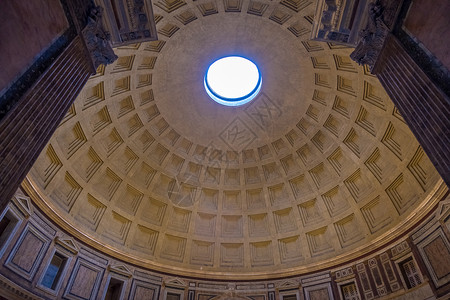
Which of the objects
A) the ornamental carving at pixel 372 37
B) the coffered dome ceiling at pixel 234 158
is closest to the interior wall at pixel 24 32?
the coffered dome ceiling at pixel 234 158

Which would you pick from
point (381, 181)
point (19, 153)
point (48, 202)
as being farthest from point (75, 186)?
point (381, 181)

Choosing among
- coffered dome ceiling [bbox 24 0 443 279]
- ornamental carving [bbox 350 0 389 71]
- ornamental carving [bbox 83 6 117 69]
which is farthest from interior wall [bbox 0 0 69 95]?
ornamental carving [bbox 350 0 389 71]

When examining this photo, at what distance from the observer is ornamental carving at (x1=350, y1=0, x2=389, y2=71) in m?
8.55

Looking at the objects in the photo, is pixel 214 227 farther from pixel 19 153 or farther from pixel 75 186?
pixel 19 153

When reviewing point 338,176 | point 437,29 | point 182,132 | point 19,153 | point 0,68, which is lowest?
point 19,153

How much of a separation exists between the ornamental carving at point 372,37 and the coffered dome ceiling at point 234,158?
20.3ft

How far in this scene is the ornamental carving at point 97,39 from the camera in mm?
8633

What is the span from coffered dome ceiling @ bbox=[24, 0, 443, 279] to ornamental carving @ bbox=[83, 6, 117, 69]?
20.3 feet

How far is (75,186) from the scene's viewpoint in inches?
667

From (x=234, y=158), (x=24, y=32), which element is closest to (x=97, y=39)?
(x=24, y=32)

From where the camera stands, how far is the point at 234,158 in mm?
22469

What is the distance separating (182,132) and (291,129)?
755 centimetres

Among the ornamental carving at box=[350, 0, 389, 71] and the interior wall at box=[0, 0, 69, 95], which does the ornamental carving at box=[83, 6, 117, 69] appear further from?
the ornamental carving at box=[350, 0, 389, 71]

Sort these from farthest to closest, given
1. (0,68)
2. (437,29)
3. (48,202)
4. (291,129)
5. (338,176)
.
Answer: (291,129) < (338,176) < (48,202) < (437,29) < (0,68)
